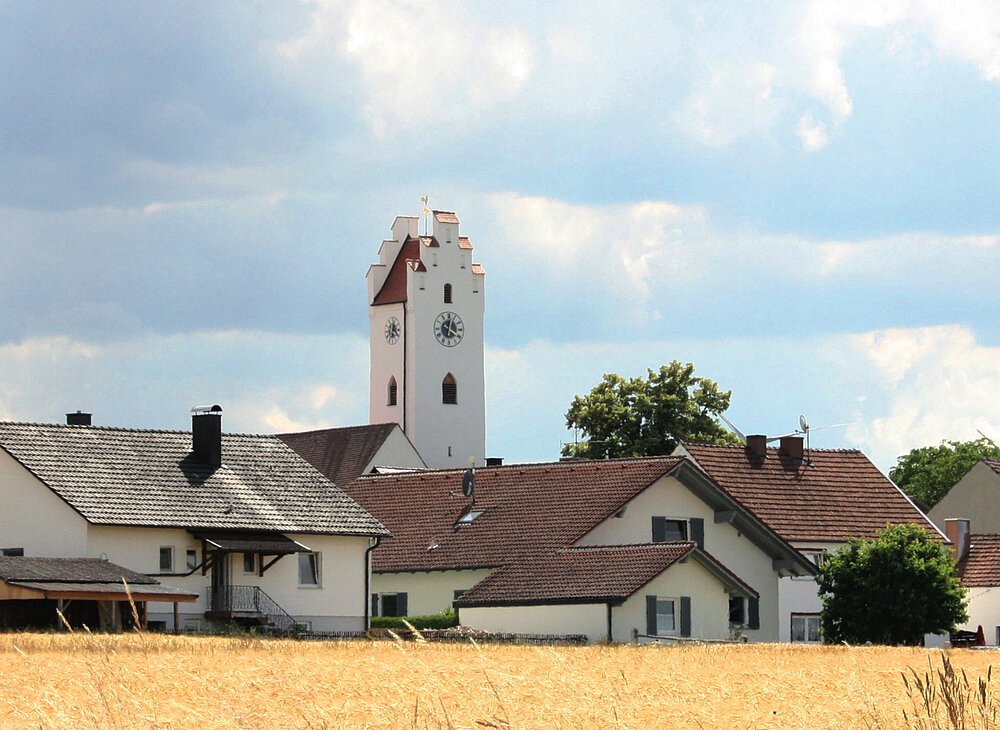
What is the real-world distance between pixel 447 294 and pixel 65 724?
124404 mm

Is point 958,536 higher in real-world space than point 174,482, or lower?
lower

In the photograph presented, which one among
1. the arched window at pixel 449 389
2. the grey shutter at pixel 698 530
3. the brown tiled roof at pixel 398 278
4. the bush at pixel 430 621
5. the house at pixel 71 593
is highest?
the brown tiled roof at pixel 398 278

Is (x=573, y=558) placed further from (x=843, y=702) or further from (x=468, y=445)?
(x=468, y=445)

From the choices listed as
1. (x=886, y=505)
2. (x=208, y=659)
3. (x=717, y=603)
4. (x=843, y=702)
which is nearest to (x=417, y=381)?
(x=886, y=505)

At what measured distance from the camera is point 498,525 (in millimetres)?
58500

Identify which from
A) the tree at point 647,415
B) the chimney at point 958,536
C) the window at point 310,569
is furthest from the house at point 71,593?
the tree at point 647,415

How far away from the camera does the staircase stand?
53.1 m

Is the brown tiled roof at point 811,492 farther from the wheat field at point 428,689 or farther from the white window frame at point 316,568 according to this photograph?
the wheat field at point 428,689

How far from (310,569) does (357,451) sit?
4675cm

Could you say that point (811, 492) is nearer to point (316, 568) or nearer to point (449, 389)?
point (316, 568)

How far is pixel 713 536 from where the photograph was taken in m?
59.3

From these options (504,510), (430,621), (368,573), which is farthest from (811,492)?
(430,621)

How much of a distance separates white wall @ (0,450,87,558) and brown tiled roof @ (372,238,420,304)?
3303 inches

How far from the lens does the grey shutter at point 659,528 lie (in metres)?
58.6
